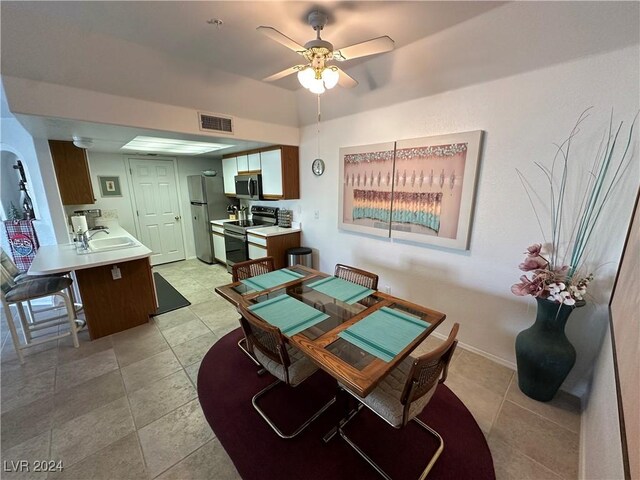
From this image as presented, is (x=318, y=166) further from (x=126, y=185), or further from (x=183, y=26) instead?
(x=126, y=185)

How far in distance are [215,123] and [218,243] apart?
2.58 metres

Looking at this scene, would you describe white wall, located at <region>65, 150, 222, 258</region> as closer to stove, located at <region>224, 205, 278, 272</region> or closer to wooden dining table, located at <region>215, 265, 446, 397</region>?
stove, located at <region>224, 205, 278, 272</region>

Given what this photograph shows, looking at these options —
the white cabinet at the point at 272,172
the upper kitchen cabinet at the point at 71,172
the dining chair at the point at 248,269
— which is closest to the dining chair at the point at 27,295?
the upper kitchen cabinet at the point at 71,172

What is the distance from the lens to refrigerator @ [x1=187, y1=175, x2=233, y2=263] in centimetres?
477

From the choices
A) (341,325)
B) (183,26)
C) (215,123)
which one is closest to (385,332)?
(341,325)

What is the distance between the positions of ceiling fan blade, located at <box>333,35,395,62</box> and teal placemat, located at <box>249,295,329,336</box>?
171 cm

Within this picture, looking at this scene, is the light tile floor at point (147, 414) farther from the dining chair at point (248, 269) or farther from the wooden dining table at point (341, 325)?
the wooden dining table at point (341, 325)

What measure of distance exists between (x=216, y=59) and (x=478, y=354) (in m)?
3.78

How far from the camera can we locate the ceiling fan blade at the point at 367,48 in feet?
4.98

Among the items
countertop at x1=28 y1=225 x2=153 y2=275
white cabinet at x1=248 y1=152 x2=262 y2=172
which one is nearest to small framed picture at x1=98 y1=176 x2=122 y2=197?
countertop at x1=28 y1=225 x2=153 y2=275

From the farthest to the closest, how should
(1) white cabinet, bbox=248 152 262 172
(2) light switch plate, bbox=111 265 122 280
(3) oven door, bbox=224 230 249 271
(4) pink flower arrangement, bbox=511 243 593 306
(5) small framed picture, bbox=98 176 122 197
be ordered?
(5) small framed picture, bbox=98 176 122 197, (3) oven door, bbox=224 230 249 271, (1) white cabinet, bbox=248 152 262 172, (2) light switch plate, bbox=111 265 122 280, (4) pink flower arrangement, bbox=511 243 593 306

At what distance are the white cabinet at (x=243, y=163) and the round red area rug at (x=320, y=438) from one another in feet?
11.1

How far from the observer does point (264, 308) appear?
172cm

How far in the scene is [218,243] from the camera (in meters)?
4.86
